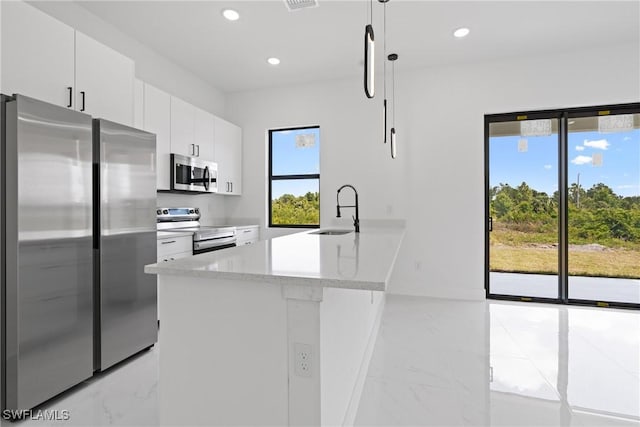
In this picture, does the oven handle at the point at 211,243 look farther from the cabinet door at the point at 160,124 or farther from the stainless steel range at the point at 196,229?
the cabinet door at the point at 160,124

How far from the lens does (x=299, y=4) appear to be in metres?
2.79

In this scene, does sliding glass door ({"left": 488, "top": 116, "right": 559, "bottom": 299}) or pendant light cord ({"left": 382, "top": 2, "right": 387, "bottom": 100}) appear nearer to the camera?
pendant light cord ({"left": 382, "top": 2, "right": 387, "bottom": 100})

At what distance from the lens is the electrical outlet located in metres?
1.17

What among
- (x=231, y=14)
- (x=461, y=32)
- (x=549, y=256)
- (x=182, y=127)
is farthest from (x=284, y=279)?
(x=549, y=256)

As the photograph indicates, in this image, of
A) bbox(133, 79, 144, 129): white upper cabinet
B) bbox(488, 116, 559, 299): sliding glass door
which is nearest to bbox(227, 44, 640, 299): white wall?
bbox(488, 116, 559, 299): sliding glass door

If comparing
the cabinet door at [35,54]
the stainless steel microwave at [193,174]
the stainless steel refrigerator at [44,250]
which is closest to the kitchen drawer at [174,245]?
the stainless steel microwave at [193,174]

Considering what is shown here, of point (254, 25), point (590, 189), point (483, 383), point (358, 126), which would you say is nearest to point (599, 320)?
point (590, 189)

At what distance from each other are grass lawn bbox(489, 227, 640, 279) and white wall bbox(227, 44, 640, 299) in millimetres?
328

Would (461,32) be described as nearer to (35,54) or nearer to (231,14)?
(231,14)

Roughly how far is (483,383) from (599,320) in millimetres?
2120

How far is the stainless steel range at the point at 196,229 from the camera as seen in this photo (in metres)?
3.40

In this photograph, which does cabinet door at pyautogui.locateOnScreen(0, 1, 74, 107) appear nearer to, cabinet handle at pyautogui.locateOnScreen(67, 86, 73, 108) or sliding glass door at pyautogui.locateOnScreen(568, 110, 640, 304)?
cabinet handle at pyautogui.locateOnScreen(67, 86, 73, 108)

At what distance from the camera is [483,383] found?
6.91ft

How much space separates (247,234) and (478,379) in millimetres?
3136
